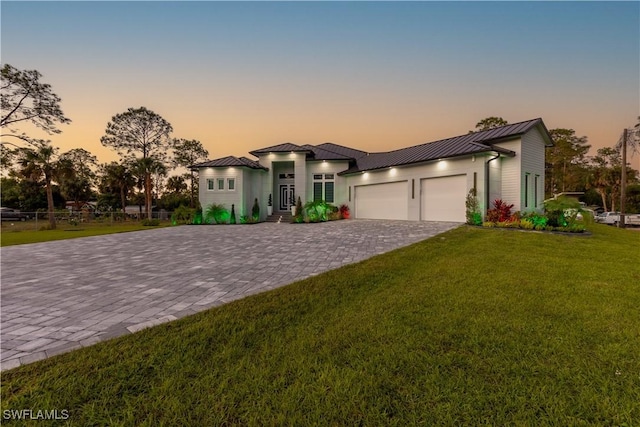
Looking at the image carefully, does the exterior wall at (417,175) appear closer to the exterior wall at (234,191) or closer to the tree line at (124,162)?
the exterior wall at (234,191)

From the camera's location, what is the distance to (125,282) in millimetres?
4570

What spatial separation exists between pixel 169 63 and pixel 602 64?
72.5 ft

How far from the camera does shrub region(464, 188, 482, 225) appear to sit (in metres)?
12.2

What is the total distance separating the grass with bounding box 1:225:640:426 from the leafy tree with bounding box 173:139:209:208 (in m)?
34.8

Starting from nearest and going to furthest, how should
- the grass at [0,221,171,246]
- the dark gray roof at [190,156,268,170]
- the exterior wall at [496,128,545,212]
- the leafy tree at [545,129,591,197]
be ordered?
the grass at [0,221,171,246], the exterior wall at [496,128,545,212], the dark gray roof at [190,156,268,170], the leafy tree at [545,129,591,197]

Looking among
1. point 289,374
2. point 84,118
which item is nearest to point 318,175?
point 289,374

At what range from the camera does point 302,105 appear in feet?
60.5

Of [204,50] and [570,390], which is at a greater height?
[204,50]

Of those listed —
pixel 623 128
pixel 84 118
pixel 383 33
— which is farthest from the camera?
pixel 84 118

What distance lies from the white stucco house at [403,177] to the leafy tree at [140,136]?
52.3ft

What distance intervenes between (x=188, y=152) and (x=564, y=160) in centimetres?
4630

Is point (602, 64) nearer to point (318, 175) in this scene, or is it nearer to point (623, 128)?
point (623, 128)

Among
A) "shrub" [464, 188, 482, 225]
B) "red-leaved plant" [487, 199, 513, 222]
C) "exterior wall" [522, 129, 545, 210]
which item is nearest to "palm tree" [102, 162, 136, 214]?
"shrub" [464, 188, 482, 225]

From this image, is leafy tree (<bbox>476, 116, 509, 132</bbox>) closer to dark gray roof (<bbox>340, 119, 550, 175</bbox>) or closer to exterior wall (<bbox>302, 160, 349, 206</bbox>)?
dark gray roof (<bbox>340, 119, 550, 175</bbox>)
